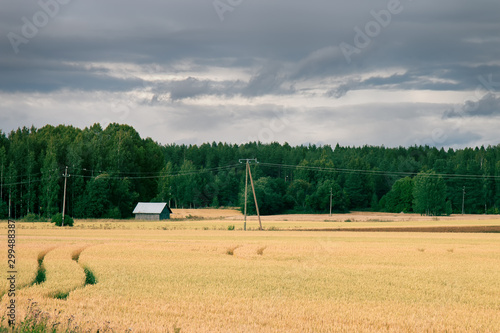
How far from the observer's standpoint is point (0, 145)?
119500mm

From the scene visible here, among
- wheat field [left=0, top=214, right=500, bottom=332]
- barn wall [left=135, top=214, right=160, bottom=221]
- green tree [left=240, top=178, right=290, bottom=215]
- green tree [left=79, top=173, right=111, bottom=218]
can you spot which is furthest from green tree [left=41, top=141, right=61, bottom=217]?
wheat field [left=0, top=214, right=500, bottom=332]

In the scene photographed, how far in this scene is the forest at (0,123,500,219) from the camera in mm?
109250

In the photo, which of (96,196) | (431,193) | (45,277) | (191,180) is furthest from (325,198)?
(45,277)

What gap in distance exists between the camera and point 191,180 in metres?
174

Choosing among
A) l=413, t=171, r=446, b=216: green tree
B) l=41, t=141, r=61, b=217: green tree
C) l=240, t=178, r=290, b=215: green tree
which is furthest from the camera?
l=413, t=171, r=446, b=216: green tree

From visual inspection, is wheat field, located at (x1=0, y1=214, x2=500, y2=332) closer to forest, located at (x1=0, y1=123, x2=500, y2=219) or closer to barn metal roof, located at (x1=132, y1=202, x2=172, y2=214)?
barn metal roof, located at (x1=132, y1=202, x2=172, y2=214)

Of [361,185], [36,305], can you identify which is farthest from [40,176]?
[36,305]

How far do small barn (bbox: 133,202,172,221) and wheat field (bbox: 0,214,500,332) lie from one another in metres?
73.0

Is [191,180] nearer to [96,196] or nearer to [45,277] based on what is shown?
[96,196]

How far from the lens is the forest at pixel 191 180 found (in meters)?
109

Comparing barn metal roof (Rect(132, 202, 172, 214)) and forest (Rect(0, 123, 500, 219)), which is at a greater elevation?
forest (Rect(0, 123, 500, 219))

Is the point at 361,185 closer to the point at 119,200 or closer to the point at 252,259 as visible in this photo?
the point at 119,200

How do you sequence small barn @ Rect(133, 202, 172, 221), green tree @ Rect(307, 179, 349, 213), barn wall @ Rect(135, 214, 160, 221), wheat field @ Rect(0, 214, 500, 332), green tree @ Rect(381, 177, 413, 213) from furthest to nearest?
green tree @ Rect(381, 177, 413, 213)
green tree @ Rect(307, 179, 349, 213)
small barn @ Rect(133, 202, 172, 221)
barn wall @ Rect(135, 214, 160, 221)
wheat field @ Rect(0, 214, 500, 332)

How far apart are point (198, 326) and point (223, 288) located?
6.39 m
